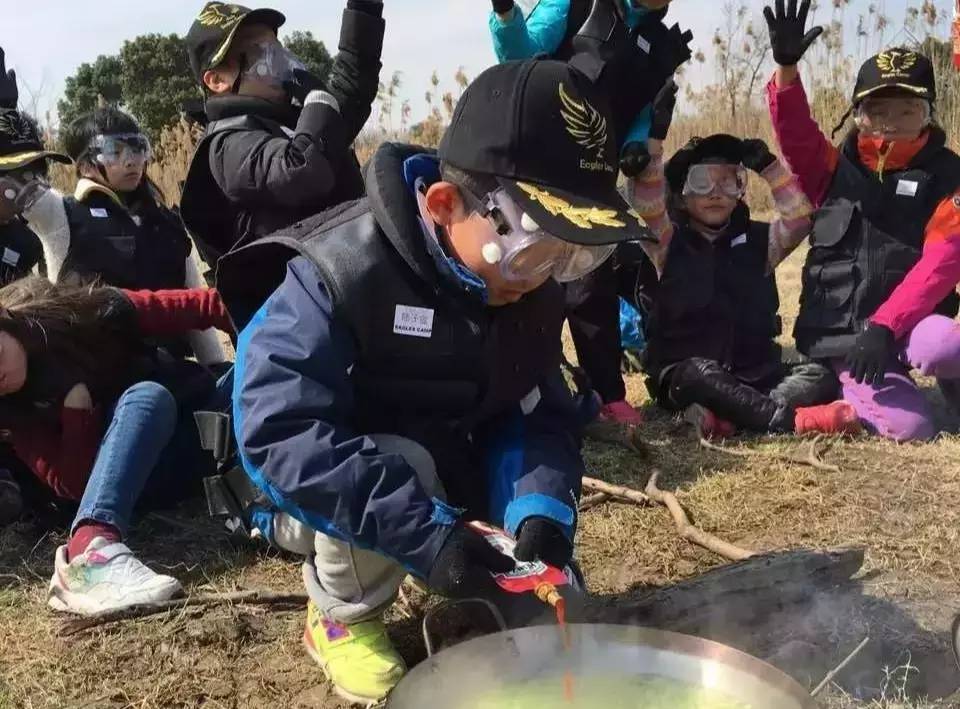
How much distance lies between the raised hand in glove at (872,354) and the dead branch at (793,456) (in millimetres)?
309

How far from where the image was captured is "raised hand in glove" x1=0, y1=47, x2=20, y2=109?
13.3 feet

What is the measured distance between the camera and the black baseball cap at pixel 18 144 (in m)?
3.61

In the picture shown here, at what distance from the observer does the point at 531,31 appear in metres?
3.90

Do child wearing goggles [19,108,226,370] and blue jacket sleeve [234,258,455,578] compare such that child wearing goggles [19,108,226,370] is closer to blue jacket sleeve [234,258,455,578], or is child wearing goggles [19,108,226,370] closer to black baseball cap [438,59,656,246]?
blue jacket sleeve [234,258,455,578]

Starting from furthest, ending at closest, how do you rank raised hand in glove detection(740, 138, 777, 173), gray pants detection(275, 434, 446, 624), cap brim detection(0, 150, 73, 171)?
1. raised hand in glove detection(740, 138, 777, 173)
2. cap brim detection(0, 150, 73, 171)
3. gray pants detection(275, 434, 446, 624)

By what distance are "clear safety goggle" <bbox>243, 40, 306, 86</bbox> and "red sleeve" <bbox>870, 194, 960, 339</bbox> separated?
7.86 feet

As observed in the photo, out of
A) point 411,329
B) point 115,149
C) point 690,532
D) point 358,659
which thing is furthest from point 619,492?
point 115,149

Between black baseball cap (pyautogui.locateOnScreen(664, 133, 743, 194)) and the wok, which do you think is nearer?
the wok

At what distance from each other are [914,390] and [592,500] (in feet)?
5.13

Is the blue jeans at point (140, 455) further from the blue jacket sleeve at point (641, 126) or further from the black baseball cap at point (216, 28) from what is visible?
the blue jacket sleeve at point (641, 126)

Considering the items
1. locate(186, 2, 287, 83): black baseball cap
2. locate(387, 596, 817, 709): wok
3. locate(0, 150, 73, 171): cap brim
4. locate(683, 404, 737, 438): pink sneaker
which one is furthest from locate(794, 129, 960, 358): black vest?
locate(0, 150, 73, 171): cap brim

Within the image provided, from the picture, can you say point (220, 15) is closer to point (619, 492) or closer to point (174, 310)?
point (174, 310)

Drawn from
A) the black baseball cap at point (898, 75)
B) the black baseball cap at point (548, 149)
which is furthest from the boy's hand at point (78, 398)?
the black baseball cap at point (898, 75)

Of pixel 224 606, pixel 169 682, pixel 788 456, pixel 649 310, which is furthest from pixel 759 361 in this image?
pixel 169 682
